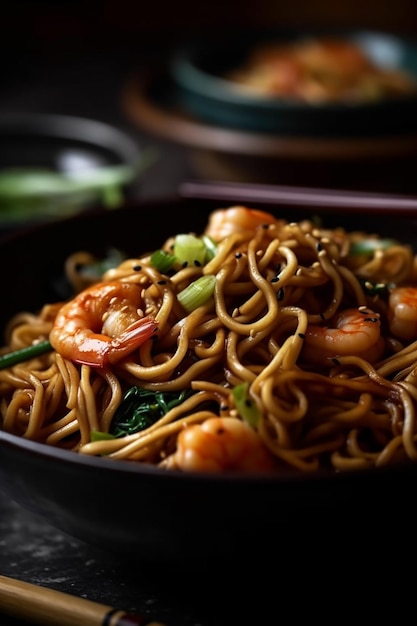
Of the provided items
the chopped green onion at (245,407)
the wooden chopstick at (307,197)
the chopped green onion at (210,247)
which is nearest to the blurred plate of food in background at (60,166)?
the wooden chopstick at (307,197)

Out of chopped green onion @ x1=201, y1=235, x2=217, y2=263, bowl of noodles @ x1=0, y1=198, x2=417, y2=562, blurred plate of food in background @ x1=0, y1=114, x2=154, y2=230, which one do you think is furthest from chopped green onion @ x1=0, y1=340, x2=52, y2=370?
blurred plate of food in background @ x1=0, y1=114, x2=154, y2=230

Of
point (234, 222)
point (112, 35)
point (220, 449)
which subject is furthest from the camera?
point (112, 35)

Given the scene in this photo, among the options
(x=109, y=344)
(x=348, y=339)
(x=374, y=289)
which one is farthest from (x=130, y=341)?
(x=374, y=289)

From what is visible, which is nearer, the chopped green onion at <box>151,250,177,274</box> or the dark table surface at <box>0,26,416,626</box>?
the dark table surface at <box>0,26,416,626</box>

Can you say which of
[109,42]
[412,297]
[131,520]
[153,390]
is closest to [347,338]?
[412,297]

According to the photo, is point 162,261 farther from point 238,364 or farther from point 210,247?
point 238,364

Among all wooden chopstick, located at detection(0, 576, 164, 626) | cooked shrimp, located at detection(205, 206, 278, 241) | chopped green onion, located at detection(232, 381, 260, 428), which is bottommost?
wooden chopstick, located at detection(0, 576, 164, 626)

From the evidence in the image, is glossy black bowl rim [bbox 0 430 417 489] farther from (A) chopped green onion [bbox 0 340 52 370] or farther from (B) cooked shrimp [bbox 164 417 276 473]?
(A) chopped green onion [bbox 0 340 52 370]
